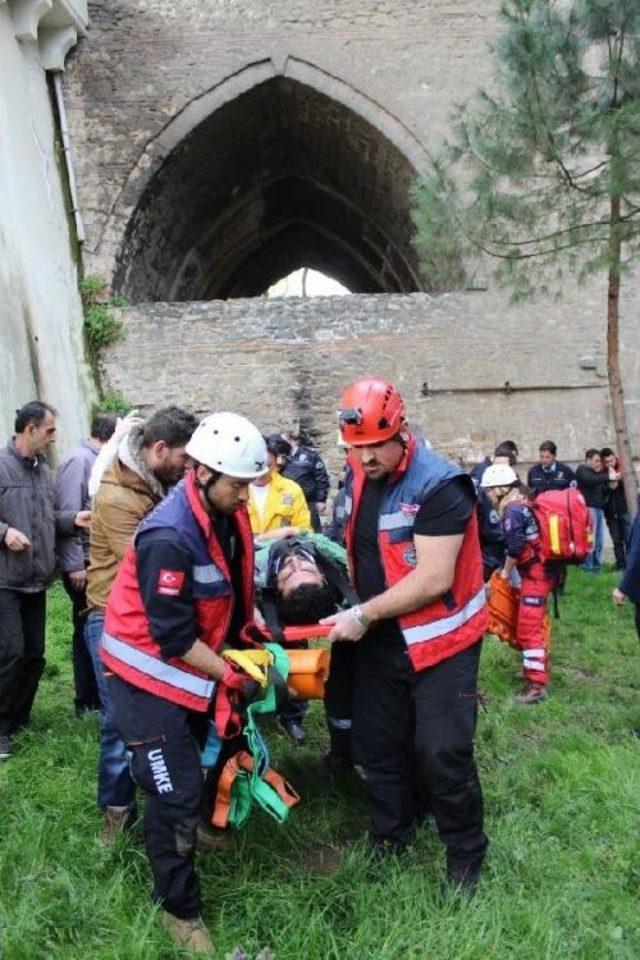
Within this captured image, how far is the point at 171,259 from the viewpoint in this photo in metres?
14.7

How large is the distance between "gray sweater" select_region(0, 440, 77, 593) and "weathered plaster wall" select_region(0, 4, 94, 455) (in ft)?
13.4

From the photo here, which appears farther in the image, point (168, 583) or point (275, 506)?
point (275, 506)

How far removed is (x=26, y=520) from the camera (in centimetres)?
431

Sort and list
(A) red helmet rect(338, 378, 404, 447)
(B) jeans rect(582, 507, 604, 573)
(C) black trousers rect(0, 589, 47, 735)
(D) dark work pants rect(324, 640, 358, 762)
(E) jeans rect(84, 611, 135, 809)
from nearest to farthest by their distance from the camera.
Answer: (A) red helmet rect(338, 378, 404, 447), (E) jeans rect(84, 611, 135, 809), (D) dark work pants rect(324, 640, 358, 762), (C) black trousers rect(0, 589, 47, 735), (B) jeans rect(582, 507, 604, 573)

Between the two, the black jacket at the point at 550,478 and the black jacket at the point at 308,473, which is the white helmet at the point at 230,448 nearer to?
the black jacket at the point at 308,473

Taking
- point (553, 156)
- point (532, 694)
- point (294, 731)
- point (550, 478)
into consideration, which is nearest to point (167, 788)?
point (294, 731)

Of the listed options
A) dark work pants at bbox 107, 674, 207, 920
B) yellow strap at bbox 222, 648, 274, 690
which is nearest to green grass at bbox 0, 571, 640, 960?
dark work pants at bbox 107, 674, 207, 920

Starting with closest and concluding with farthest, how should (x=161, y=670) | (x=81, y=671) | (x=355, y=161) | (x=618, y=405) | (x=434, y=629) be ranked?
1. (x=161, y=670)
2. (x=434, y=629)
3. (x=81, y=671)
4. (x=618, y=405)
5. (x=355, y=161)

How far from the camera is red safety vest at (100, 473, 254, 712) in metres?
2.63

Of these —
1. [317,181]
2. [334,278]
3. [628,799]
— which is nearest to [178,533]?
[628,799]

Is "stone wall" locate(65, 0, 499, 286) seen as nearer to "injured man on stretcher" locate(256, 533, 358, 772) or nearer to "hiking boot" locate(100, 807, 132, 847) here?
"injured man on stretcher" locate(256, 533, 358, 772)

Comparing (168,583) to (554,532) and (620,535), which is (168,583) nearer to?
(554,532)

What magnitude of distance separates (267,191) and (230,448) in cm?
1490

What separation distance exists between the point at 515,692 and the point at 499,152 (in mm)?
5724
